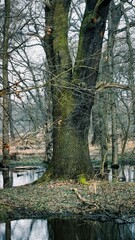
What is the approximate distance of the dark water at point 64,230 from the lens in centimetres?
985

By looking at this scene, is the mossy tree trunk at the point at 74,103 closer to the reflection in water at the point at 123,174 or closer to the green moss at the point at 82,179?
the green moss at the point at 82,179

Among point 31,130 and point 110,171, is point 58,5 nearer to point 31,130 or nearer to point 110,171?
point 31,130

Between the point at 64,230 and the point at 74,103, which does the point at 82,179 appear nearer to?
the point at 74,103

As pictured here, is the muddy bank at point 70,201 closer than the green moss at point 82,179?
Yes

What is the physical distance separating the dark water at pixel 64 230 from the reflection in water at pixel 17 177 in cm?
651

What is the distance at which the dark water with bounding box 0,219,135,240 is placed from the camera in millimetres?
9852

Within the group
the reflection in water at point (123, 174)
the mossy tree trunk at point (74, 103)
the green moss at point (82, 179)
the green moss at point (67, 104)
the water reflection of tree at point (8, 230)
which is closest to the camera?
the water reflection of tree at point (8, 230)

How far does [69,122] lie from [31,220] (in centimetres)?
535

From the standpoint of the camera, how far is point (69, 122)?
15.7 m

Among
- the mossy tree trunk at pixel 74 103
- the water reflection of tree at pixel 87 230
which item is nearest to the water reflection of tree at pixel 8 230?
the water reflection of tree at pixel 87 230

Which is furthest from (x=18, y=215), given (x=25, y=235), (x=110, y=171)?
(x=110, y=171)

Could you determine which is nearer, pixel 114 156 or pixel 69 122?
pixel 69 122

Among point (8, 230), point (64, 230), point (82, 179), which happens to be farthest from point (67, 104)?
point (8, 230)

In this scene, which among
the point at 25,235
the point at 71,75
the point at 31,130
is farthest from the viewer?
the point at 71,75
